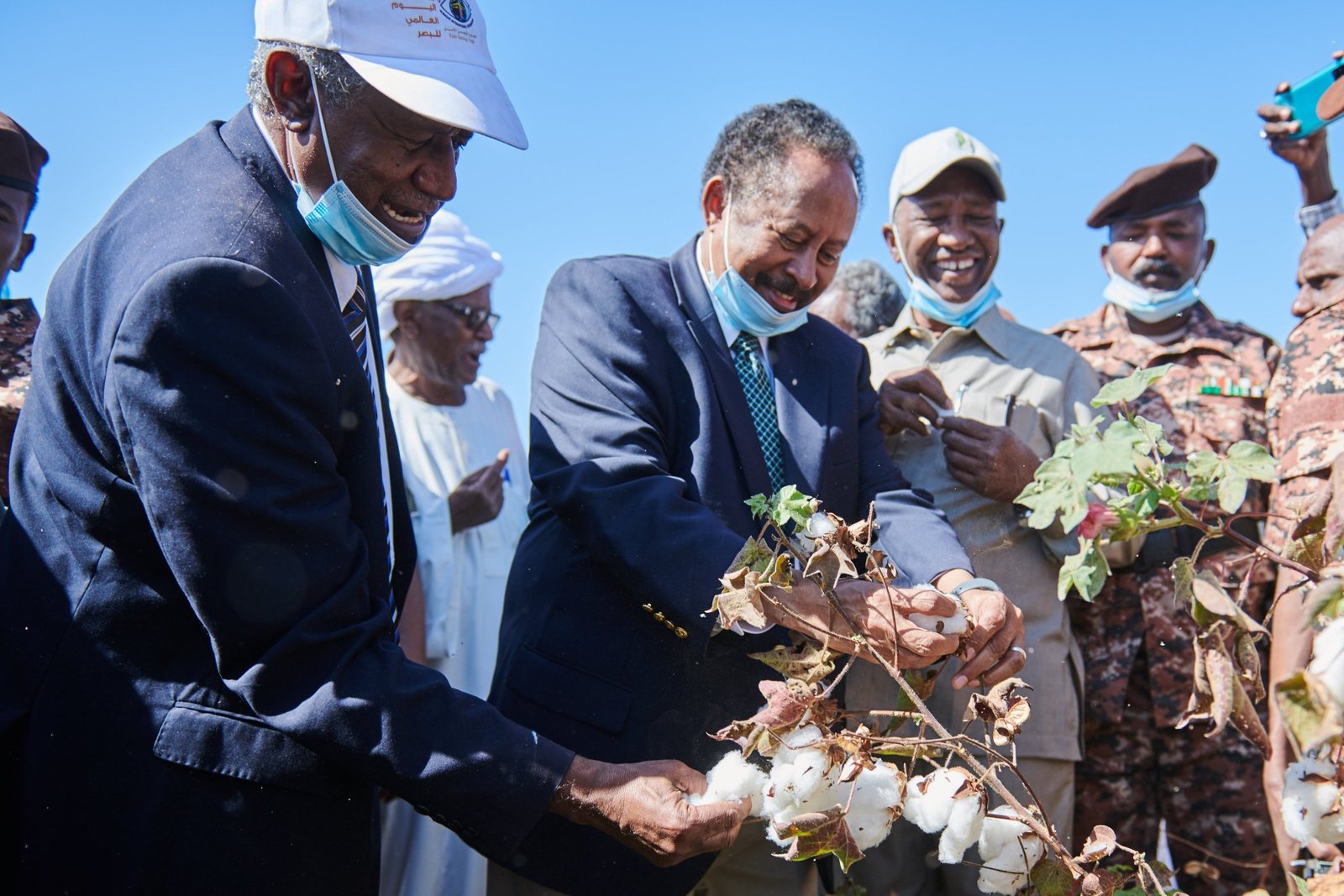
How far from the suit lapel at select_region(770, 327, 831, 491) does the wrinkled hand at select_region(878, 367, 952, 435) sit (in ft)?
1.26

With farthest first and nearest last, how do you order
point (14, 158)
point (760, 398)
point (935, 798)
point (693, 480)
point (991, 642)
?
point (14, 158)
point (760, 398)
point (693, 480)
point (991, 642)
point (935, 798)

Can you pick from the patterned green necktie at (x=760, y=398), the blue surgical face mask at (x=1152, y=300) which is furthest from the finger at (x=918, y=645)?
the blue surgical face mask at (x=1152, y=300)

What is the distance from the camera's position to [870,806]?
78.4 inches

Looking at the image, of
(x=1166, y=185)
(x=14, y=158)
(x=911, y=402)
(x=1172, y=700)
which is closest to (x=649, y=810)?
(x=911, y=402)

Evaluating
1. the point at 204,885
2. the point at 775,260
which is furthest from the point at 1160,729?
the point at 204,885

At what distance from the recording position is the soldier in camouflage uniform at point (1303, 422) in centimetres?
360

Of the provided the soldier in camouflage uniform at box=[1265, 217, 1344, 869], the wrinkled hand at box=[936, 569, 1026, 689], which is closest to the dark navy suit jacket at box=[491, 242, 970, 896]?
the wrinkled hand at box=[936, 569, 1026, 689]

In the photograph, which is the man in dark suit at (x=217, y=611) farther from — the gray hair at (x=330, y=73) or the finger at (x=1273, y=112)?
the finger at (x=1273, y=112)

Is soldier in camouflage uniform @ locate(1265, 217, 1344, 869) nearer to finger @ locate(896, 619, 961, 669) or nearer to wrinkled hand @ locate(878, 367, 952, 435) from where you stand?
wrinkled hand @ locate(878, 367, 952, 435)

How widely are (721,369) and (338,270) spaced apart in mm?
1023

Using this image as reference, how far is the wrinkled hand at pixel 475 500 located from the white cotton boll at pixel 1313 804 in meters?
3.71

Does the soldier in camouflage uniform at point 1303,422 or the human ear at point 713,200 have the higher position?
the human ear at point 713,200

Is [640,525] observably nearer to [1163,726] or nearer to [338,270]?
[338,270]

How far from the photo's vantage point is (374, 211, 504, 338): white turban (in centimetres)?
562
